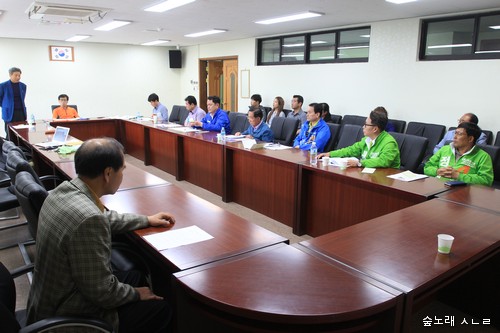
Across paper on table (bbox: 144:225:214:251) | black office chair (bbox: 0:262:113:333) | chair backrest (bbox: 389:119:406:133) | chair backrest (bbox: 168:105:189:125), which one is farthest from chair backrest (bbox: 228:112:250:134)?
black office chair (bbox: 0:262:113:333)

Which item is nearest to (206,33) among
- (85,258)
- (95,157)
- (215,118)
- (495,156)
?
(215,118)

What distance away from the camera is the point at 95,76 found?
10117 millimetres

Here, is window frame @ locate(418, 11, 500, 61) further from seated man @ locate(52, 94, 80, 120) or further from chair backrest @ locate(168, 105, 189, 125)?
seated man @ locate(52, 94, 80, 120)

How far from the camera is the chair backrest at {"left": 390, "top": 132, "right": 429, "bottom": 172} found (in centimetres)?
351

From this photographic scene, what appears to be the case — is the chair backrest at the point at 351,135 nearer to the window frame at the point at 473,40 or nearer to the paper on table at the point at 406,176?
the paper on table at the point at 406,176

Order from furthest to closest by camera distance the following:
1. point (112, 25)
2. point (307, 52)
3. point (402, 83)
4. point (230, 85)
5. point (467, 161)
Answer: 1. point (230, 85)
2. point (307, 52)
3. point (112, 25)
4. point (402, 83)
5. point (467, 161)

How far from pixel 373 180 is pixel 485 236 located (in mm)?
1075

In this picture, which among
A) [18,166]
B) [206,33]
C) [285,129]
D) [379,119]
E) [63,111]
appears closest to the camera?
[18,166]

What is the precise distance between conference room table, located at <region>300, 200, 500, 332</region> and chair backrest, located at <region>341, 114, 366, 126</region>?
13.1ft

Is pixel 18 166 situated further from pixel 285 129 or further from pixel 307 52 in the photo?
pixel 307 52

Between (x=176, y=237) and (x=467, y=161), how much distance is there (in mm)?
2341

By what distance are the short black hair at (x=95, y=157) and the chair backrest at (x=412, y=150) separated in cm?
288

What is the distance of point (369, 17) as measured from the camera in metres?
5.74

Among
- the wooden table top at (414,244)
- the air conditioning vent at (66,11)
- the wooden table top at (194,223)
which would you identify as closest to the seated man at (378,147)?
the wooden table top at (414,244)
